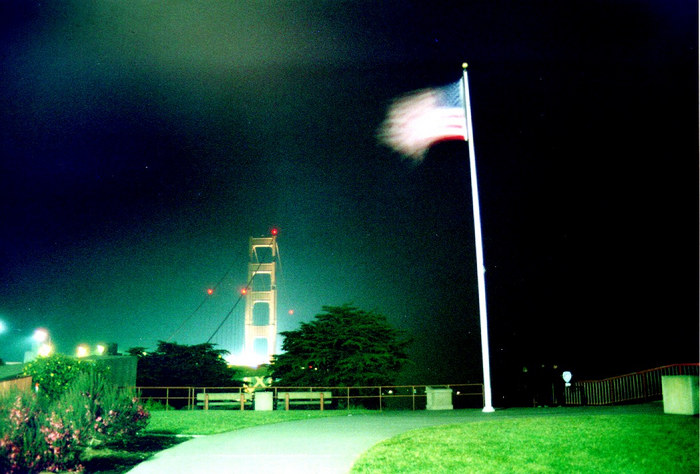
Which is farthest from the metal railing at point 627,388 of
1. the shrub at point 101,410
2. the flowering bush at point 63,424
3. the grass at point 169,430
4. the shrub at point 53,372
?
the shrub at point 53,372

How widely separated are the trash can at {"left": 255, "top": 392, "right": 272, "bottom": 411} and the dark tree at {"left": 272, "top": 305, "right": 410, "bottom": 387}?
19.3ft

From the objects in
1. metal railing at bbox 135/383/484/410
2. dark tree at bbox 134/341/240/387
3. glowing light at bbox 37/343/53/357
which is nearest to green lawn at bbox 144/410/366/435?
glowing light at bbox 37/343/53/357

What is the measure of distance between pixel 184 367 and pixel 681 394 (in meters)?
24.1

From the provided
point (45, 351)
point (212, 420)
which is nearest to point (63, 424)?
point (212, 420)

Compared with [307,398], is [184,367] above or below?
above

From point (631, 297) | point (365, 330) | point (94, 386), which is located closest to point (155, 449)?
point (94, 386)

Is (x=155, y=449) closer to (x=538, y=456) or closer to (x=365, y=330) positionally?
(x=538, y=456)

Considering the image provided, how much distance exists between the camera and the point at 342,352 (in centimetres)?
2498

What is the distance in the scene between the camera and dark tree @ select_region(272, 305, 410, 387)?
957 inches

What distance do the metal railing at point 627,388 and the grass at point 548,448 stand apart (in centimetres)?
1103

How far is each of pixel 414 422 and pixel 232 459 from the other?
214 inches

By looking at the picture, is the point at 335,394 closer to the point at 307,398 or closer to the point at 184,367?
the point at 307,398

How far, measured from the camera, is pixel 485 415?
572 inches

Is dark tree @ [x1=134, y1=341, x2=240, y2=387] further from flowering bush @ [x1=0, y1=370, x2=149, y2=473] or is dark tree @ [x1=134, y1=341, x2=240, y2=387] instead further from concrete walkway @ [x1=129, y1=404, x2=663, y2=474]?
flowering bush @ [x1=0, y1=370, x2=149, y2=473]
